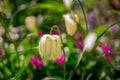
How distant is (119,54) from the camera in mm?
1440

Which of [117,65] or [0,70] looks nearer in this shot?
[0,70]

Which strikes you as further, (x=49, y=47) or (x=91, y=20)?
(x=91, y=20)

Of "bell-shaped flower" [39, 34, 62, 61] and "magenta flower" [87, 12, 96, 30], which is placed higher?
"bell-shaped flower" [39, 34, 62, 61]

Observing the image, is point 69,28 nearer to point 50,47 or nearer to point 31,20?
point 50,47

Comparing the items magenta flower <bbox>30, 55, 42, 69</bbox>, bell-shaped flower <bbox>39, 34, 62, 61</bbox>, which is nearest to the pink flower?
magenta flower <bbox>30, 55, 42, 69</bbox>

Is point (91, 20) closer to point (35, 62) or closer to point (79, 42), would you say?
point (79, 42)

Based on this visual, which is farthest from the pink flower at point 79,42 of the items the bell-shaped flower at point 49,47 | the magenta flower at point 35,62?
the bell-shaped flower at point 49,47

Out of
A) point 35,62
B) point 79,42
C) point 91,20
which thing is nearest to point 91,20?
point 91,20

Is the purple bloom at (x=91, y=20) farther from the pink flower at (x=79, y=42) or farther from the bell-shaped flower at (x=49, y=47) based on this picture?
the bell-shaped flower at (x=49, y=47)

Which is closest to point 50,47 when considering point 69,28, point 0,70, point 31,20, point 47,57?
point 47,57

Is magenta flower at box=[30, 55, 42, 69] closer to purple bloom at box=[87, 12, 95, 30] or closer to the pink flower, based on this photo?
the pink flower

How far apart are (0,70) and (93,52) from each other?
0.33m


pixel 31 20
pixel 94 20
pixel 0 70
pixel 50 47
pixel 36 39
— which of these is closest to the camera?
pixel 50 47

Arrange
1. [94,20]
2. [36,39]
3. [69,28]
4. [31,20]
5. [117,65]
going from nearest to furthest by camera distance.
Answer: [69,28] < [117,65] < [36,39] < [31,20] < [94,20]
